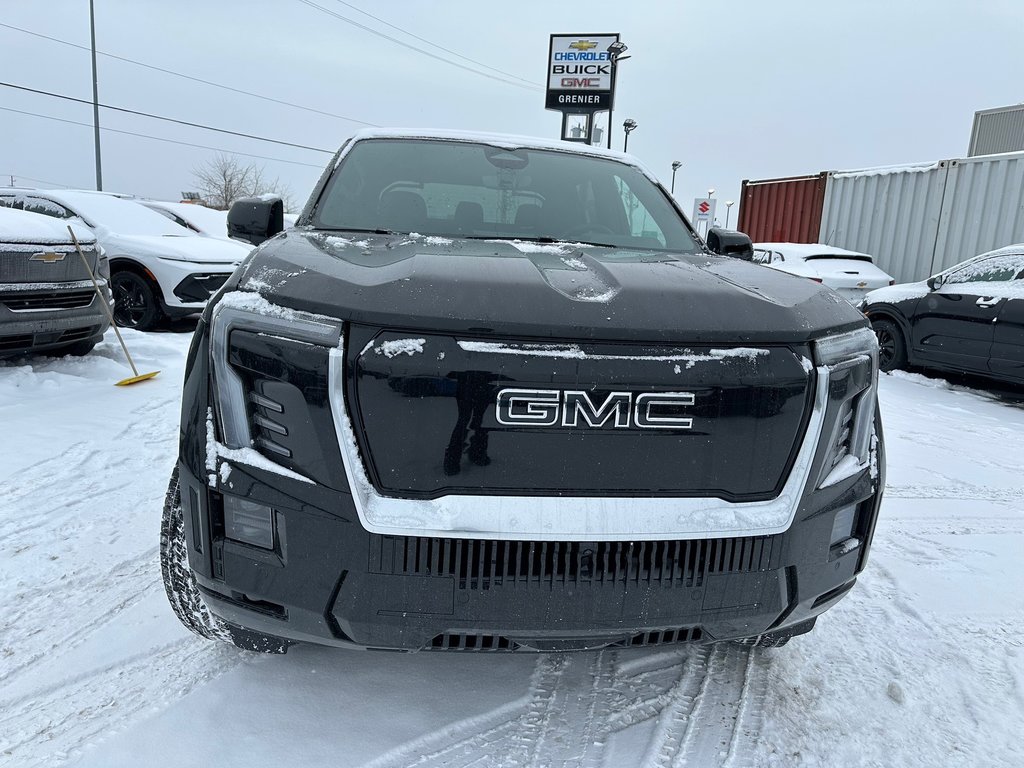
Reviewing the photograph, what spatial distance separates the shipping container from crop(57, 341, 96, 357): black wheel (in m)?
16.9

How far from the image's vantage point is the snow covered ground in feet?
5.96

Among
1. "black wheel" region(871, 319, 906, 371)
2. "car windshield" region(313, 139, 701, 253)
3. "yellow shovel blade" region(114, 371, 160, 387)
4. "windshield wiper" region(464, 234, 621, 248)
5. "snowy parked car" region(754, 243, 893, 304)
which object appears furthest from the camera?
"snowy parked car" region(754, 243, 893, 304)

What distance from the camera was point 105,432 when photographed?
171 inches

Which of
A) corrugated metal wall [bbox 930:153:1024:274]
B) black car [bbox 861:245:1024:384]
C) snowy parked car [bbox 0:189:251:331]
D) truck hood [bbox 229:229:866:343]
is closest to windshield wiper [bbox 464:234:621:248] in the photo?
truck hood [bbox 229:229:866:343]

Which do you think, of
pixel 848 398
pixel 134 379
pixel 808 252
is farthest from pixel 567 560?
pixel 808 252

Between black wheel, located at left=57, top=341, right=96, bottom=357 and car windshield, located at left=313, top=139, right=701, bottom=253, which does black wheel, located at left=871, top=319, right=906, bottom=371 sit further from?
black wheel, located at left=57, top=341, right=96, bottom=357

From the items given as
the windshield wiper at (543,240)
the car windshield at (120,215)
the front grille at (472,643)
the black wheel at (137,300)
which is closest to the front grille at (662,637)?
the front grille at (472,643)

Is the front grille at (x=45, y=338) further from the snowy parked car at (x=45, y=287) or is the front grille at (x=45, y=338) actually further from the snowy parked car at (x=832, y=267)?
the snowy parked car at (x=832, y=267)

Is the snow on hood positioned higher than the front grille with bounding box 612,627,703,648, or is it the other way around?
the snow on hood

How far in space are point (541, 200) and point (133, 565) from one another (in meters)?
2.16

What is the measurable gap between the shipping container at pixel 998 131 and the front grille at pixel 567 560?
17236 millimetres

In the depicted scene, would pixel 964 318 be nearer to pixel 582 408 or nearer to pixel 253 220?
pixel 253 220

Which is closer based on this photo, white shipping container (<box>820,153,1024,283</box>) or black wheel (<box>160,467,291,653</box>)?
black wheel (<box>160,467,291,653</box>)

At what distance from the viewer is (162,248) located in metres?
7.83
